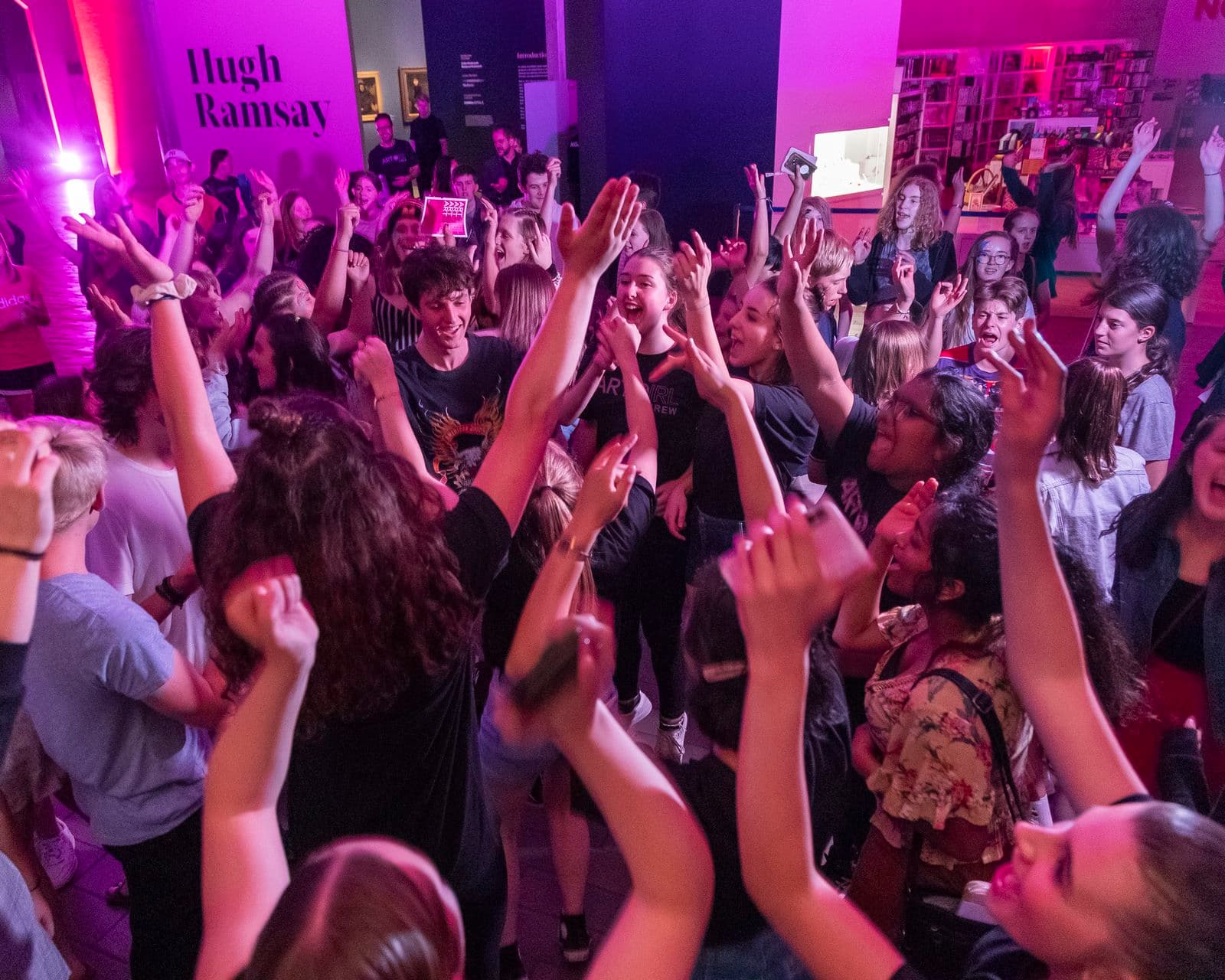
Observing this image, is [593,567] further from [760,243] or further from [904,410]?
[760,243]

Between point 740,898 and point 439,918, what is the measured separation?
1.91 feet

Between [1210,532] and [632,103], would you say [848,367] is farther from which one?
[632,103]

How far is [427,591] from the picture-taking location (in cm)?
Result: 120

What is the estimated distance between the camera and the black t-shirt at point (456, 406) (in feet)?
9.18

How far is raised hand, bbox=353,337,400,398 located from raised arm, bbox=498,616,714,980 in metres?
1.24

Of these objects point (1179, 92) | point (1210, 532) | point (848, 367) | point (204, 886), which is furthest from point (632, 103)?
point (1179, 92)

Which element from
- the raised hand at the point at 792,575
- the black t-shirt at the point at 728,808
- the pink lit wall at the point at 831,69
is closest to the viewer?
the raised hand at the point at 792,575

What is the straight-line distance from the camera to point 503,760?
6.50 ft

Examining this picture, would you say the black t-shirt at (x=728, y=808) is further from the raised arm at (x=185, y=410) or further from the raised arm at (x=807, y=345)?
the raised arm at (x=807, y=345)

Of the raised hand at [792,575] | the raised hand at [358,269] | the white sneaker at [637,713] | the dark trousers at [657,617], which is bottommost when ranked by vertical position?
the white sneaker at [637,713]

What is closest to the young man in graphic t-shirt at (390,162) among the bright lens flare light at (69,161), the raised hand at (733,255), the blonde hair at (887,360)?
the bright lens flare light at (69,161)

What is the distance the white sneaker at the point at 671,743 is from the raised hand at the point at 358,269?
2.58m

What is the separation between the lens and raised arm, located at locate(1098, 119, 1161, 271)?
4.54 metres

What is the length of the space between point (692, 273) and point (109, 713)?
67.2 inches
